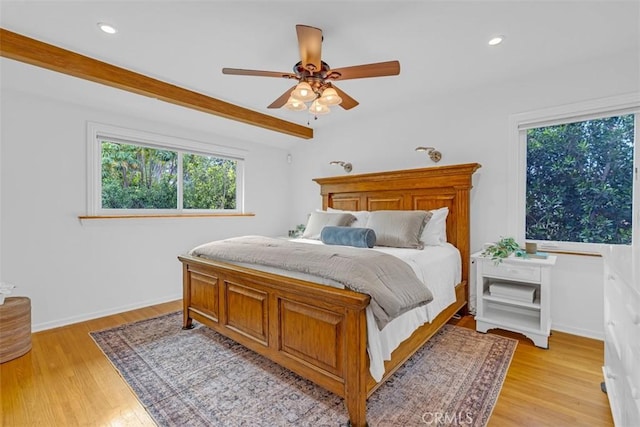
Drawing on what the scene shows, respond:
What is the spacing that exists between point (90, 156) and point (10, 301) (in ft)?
4.86

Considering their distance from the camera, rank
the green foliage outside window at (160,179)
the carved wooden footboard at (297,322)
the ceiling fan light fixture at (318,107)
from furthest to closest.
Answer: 1. the green foliage outside window at (160,179)
2. the ceiling fan light fixture at (318,107)
3. the carved wooden footboard at (297,322)

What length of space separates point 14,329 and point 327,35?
3268 millimetres

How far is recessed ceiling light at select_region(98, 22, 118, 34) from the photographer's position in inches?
79.7

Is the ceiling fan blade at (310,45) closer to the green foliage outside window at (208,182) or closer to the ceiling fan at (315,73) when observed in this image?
the ceiling fan at (315,73)

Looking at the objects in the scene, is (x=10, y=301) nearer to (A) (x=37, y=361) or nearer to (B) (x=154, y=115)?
(A) (x=37, y=361)

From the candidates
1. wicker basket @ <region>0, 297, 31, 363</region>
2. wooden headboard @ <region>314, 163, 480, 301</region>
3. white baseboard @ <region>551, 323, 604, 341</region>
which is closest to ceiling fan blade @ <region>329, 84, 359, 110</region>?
wooden headboard @ <region>314, 163, 480, 301</region>

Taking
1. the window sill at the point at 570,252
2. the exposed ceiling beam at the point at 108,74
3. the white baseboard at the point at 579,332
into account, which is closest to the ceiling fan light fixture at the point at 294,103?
the exposed ceiling beam at the point at 108,74

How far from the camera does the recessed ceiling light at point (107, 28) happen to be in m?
2.02

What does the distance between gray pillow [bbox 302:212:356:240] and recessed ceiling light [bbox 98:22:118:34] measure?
251 cm

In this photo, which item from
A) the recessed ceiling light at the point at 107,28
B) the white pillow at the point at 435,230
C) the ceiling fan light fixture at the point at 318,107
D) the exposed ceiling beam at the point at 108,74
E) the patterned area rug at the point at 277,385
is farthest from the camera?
the white pillow at the point at 435,230

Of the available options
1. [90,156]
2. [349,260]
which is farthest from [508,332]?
[90,156]

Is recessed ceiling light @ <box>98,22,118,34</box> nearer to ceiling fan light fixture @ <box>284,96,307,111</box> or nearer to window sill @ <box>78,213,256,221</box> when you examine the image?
ceiling fan light fixture @ <box>284,96,307,111</box>

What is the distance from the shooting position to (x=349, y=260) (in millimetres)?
1755

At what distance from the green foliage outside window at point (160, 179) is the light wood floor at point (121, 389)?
1.61 metres
